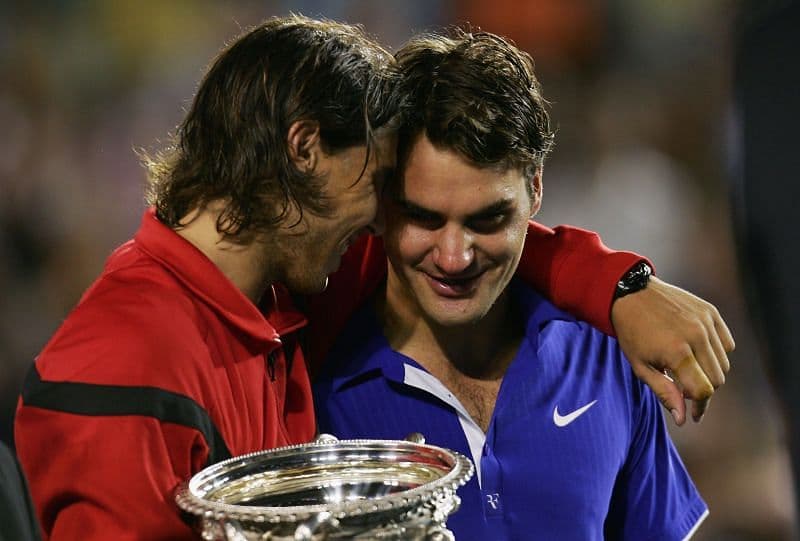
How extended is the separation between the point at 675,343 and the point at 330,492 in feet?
2.17

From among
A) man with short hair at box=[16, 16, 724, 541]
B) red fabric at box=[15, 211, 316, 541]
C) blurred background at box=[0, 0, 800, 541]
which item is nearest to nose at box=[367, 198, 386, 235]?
man with short hair at box=[16, 16, 724, 541]

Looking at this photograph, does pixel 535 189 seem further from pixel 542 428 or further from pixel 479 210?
pixel 542 428

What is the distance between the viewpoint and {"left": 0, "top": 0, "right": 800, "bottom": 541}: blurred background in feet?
11.9

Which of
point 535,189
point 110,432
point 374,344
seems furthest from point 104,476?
point 535,189

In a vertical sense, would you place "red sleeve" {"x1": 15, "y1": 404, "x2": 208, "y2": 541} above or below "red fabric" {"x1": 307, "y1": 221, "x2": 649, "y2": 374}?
below

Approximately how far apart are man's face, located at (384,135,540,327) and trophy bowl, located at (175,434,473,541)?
0.52m

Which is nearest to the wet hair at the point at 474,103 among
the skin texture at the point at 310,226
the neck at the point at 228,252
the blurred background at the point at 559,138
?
the skin texture at the point at 310,226

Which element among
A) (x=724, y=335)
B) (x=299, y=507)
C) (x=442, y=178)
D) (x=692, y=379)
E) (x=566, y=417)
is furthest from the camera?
(x=566, y=417)

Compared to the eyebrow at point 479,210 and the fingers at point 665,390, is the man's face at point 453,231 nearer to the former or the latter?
the eyebrow at point 479,210

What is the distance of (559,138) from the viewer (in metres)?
4.05

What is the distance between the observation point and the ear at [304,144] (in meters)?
1.72

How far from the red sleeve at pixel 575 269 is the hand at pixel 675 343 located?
0.14 ft

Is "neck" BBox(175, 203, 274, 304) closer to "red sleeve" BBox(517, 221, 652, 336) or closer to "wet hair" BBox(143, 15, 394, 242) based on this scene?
"wet hair" BBox(143, 15, 394, 242)

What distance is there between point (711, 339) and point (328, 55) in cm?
79
